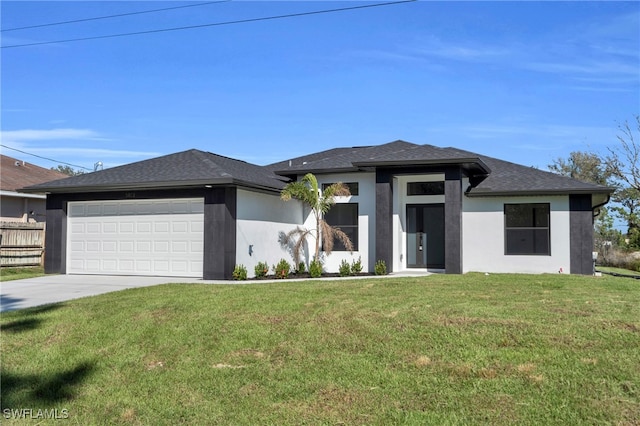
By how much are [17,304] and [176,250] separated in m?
5.45

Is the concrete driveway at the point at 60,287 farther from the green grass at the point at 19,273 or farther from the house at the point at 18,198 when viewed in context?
the house at the point at 18,198

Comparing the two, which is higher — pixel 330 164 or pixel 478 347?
pixel 330 164

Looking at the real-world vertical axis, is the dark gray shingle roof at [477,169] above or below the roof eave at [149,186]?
above

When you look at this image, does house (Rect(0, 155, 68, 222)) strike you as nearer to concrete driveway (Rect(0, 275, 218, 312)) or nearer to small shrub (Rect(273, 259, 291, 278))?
concrete driveway (Rect(0, 275, 218, 312))

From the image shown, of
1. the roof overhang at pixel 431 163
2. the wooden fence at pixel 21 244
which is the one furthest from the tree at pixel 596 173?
the wooden fence at pixel 21 244

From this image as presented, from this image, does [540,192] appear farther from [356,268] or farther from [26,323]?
[26,323]

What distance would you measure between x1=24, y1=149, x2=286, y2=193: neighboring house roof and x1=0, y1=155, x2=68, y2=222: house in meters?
5.70

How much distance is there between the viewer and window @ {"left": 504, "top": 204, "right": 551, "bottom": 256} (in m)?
16.8

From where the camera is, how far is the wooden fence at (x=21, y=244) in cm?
1820

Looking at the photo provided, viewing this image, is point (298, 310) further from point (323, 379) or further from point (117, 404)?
point (117, 404)

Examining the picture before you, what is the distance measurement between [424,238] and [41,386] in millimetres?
13782

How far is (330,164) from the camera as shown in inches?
712

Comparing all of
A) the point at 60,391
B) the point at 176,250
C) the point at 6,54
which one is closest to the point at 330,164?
the point at 176,250

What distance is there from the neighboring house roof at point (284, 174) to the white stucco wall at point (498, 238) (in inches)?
19.1
